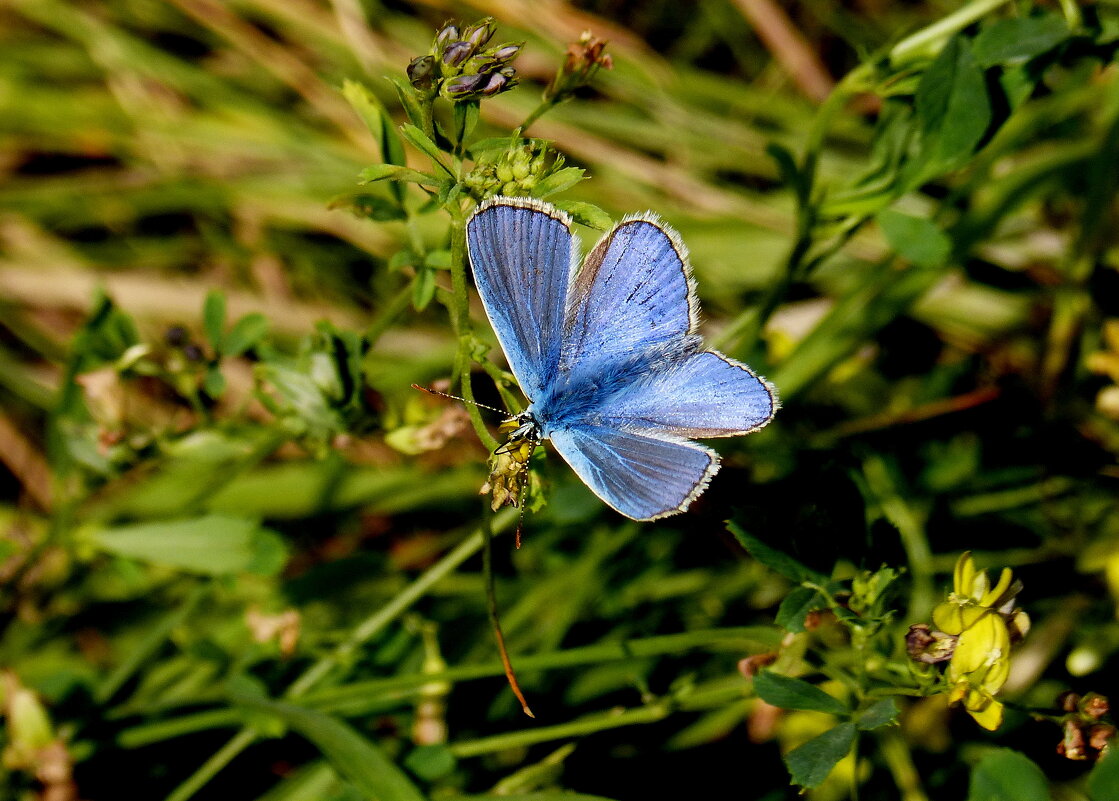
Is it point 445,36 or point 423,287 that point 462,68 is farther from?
point 423,287

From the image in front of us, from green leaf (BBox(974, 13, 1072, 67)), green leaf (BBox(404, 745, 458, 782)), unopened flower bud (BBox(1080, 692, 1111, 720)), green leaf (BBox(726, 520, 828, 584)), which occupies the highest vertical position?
green leaf (BBox(974, 13, 1072, 67))

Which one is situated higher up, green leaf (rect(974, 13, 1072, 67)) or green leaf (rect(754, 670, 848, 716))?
green leaf (rect(974, 13, 1072, 67))

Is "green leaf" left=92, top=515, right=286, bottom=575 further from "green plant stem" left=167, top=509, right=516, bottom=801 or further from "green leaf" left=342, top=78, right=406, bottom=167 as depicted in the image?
"green leaf" left=342, top=78, right=406, bottom=167

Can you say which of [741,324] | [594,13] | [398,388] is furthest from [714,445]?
[594,13]

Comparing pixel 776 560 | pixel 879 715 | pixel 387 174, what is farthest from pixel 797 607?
pixel 387 174

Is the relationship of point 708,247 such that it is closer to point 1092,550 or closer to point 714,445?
point 714,445

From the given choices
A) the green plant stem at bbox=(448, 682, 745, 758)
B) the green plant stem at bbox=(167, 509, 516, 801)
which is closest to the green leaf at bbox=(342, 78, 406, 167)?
the green plant stem at bbox=(167, 509, 516, 801)
